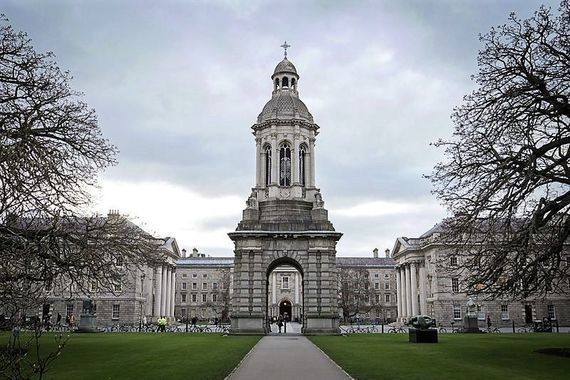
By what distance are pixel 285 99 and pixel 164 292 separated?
4102 centimetres

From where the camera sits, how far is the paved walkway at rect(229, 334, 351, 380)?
17250mm

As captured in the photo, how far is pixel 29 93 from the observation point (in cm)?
2098

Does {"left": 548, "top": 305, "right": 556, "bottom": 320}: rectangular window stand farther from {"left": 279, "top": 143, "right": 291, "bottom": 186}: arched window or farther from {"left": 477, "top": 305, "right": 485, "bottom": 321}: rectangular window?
{"left": 279, "top": 143, "right": 291, "bottom": 186}: arched window

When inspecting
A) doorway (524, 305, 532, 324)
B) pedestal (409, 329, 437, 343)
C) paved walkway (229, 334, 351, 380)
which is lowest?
paved walkway (229, 334, 351, 380)

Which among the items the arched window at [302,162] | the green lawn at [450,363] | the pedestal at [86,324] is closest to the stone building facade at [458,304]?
the arched window at [302,162]

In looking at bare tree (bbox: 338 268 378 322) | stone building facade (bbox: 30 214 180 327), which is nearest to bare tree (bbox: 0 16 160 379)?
stone building facade (bbox: 30 214 180 327)

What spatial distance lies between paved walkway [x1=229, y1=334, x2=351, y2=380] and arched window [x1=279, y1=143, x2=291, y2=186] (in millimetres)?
21913

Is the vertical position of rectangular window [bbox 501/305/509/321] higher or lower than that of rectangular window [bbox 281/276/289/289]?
lower

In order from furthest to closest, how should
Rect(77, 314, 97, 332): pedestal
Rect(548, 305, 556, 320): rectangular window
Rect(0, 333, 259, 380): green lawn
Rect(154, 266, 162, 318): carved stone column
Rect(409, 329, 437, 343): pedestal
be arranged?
Rect(154, 266, 162, 318): carved stone column, Rect(548, 305, 556, 320): rectangular window, Rect(77, 314, 97, 332): pedestal, Rect(409, 329, 437, 343): pedestal, Rect(0, 333, 259, 380): green lawn

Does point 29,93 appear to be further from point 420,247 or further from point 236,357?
point 420,247

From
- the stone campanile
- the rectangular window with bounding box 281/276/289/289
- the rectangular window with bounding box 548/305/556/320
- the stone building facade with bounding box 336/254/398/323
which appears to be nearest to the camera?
the stone campanile

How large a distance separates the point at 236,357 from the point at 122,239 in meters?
6.53

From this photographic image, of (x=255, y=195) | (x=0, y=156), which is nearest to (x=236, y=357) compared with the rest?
(x=0, y=156)

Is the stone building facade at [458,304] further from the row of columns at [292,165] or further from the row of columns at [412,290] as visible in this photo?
the row of columns at [292,165]
